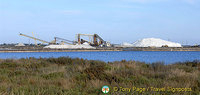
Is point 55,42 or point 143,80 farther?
point 55,42

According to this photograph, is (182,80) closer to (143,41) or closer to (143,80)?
(143,80)

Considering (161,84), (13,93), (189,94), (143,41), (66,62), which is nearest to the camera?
(13,93)

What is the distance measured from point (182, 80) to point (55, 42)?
99.9 m

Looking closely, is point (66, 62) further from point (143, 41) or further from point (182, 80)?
point (143, 41)

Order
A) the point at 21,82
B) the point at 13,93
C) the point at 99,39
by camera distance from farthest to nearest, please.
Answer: the point at 99,39
the point at 21,82
the point at 13,93

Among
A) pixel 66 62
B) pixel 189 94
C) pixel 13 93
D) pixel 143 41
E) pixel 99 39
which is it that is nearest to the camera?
pixel 13 93

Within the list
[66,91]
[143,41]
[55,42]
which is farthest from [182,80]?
[143,41]

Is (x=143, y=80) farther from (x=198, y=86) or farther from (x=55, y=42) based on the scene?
(x=55, y=42)

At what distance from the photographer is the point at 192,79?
334 inches

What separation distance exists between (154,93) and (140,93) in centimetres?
41

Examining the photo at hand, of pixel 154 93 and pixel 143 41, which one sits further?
pixel 143 41

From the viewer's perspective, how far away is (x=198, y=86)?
7781 millimetres

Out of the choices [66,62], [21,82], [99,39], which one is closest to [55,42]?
[99,39]

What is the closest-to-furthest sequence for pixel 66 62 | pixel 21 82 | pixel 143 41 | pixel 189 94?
pixel 189 94
pixel 21 82
pixel 66 62
pixel 143 41
